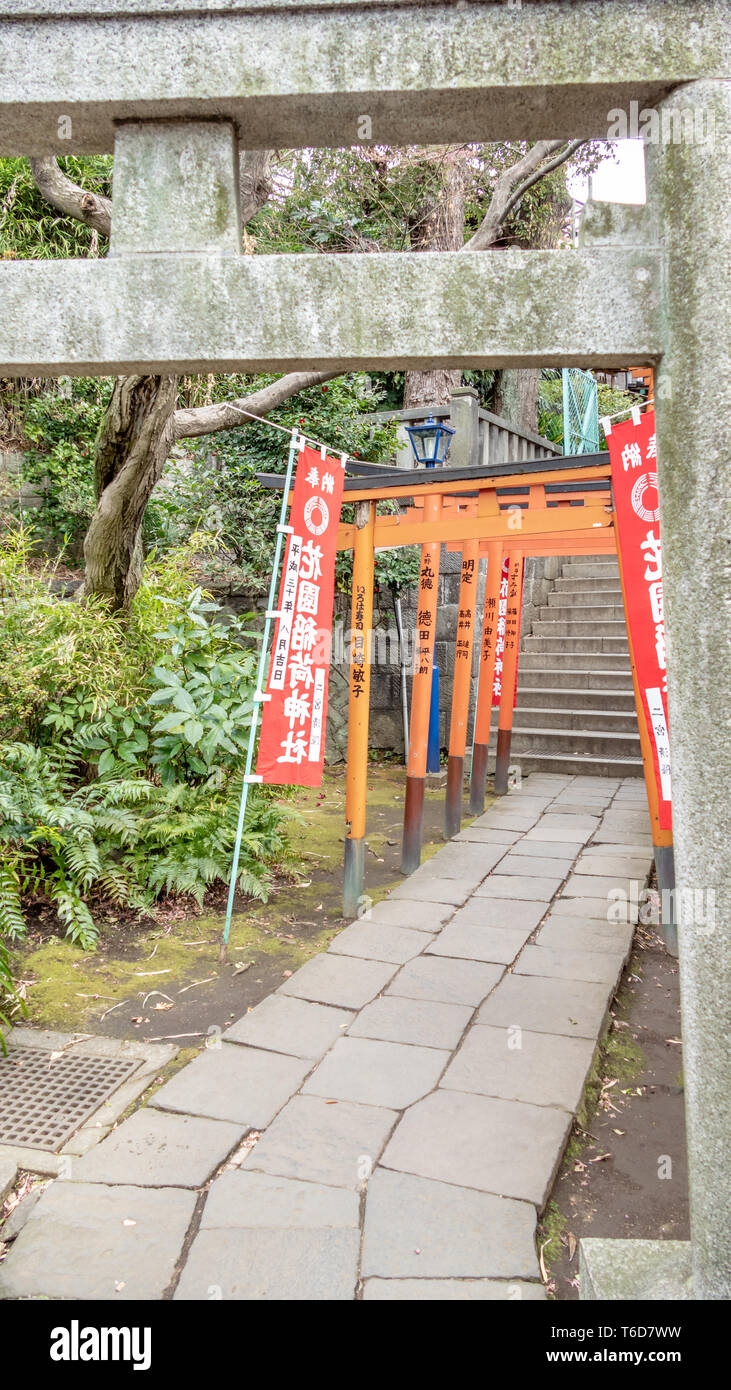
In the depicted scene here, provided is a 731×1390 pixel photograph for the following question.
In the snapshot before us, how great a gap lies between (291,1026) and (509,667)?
555 cm

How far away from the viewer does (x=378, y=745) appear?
10.7 metres

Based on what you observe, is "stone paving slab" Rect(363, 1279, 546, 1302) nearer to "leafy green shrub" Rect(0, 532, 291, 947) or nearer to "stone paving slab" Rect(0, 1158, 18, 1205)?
"stone paving slab" Rect(0, 1158, 18, 1205)

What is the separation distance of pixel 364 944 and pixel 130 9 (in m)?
4.25

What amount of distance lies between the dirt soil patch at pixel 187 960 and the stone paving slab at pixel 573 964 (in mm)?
1210

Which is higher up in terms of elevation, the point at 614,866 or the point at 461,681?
the point at 461,681

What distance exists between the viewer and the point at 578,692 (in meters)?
10.4

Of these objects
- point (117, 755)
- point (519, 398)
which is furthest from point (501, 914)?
point (519, 398)

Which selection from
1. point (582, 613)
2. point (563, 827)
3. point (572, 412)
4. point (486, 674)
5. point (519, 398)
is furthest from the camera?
point (572, 412)

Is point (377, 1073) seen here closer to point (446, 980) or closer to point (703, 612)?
point (446, 980)

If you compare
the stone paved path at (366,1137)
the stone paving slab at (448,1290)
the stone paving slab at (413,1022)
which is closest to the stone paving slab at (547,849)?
the stone paved path at (366,1137)

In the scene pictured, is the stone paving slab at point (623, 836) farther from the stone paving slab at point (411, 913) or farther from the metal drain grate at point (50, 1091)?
the metal drain grate at point (50, 1091)

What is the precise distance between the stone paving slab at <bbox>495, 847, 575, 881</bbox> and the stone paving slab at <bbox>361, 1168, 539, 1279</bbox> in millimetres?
3582
